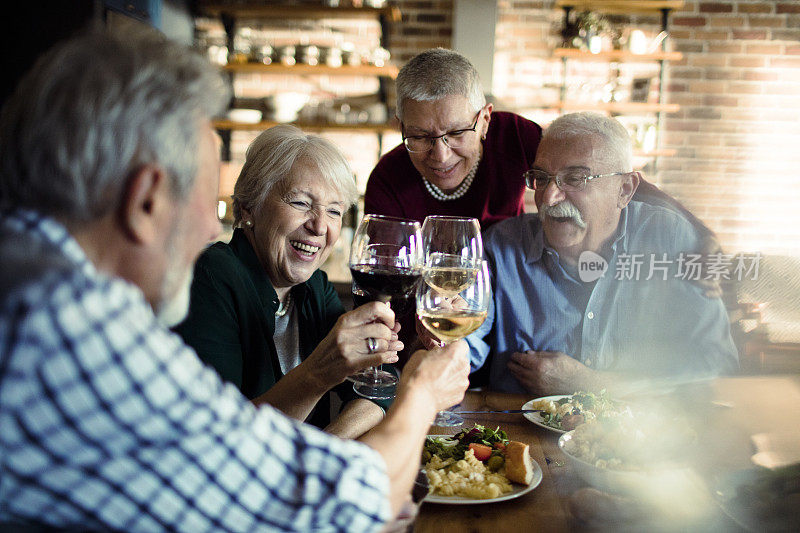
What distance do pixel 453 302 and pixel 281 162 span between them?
0.60 m

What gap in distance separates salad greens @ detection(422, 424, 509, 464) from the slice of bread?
88 mm

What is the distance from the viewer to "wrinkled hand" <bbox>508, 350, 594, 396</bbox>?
5.17ft

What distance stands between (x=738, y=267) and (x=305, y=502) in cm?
159

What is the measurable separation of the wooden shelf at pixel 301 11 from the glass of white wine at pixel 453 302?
3.66 metres

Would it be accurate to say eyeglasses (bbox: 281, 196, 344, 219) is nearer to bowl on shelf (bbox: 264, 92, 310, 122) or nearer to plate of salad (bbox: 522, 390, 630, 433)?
plate of salad (bbox: 522, 390, 630, 433)

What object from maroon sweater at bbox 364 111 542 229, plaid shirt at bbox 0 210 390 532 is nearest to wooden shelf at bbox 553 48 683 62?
maroon sweater at bbox 364 111 542 229

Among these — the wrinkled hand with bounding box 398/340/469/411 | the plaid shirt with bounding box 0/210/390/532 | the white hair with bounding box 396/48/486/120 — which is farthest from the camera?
the white hair with bounding box 396/48/486/120

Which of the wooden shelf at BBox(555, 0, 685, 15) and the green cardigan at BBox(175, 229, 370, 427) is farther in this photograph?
the wooden shelf at BBox(555, 0, 685, 15)

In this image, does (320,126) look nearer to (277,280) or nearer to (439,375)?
(277,280)

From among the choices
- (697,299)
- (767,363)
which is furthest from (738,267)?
(767,363)

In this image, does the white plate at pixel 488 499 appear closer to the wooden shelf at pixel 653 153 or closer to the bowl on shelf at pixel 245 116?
the wooden shelf at pixel 653 153

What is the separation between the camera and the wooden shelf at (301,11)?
4462 millimetres

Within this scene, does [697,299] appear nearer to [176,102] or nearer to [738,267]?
[738,267]

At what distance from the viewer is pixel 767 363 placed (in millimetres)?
1516
